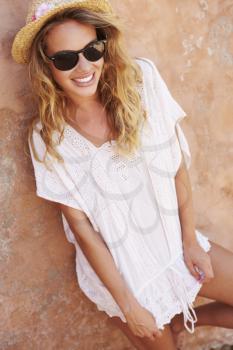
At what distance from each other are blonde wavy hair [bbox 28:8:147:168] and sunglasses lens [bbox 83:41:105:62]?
0.20 ft

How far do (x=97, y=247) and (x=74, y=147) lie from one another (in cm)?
40

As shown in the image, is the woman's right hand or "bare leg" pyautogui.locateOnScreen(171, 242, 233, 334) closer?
the woman's right hand

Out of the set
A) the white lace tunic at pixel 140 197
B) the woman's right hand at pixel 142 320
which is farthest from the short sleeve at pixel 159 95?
the woman's right hand at pixel 142 320

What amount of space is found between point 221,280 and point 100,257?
513mm

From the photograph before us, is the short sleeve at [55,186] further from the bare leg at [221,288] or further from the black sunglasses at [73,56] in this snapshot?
the bare leg at [221,288]

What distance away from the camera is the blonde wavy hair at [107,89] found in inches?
81.3

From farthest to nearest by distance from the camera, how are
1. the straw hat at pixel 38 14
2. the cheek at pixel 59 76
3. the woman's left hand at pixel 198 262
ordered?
1. the woman's left hand at pixel 198 262
2. the cheek at pixel 59 76
3. the straw hat at pixel 38 14

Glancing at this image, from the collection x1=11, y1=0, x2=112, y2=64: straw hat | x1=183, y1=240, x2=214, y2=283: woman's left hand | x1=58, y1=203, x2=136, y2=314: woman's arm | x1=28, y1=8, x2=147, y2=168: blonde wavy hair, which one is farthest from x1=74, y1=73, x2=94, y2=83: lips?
x1=183, y1=240, x2=214, y2=283: woman's left hand

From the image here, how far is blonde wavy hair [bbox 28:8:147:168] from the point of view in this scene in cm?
206

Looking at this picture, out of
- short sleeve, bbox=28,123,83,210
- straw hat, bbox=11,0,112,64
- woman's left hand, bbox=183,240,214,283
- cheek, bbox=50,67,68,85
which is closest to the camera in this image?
straw hat, bbox=11,0,112,64

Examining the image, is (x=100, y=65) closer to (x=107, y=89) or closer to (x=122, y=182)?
(x=107, y=89)

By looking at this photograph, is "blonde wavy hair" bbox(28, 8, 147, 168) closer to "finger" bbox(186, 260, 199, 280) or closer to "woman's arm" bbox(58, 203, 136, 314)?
"woman's arm" bbox(58, 203, 136, 314)

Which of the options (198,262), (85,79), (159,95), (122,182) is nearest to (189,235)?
(198,262)

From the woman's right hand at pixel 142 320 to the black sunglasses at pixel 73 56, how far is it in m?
0.94
